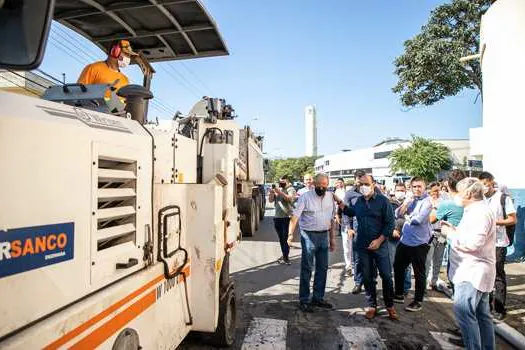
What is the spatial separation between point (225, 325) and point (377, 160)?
226 ft

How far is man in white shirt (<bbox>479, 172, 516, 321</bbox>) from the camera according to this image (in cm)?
487

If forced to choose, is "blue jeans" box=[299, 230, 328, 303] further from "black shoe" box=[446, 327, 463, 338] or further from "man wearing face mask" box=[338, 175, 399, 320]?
"black shoe" box=[446, 327, 463, 338]

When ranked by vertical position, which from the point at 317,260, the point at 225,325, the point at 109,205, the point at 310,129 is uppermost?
the point at 310,129

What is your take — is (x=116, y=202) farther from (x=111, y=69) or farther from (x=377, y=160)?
(x=377, y=160)

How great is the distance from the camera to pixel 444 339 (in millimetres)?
4293

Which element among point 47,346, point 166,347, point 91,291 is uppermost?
point 91,291

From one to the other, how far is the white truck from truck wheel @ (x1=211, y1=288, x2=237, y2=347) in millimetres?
19

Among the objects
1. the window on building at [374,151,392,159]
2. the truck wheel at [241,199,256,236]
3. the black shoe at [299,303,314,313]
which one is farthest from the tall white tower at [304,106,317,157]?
the black shoe at [299,303,314,313]

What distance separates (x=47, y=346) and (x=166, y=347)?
1.21 metres

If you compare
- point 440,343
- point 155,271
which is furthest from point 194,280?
point 440,343

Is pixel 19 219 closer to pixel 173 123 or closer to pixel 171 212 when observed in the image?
pixel 171 212

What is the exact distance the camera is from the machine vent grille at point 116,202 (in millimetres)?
2025

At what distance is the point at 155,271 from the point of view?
8.16 feet

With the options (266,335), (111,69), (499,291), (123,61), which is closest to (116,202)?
(111,69)
